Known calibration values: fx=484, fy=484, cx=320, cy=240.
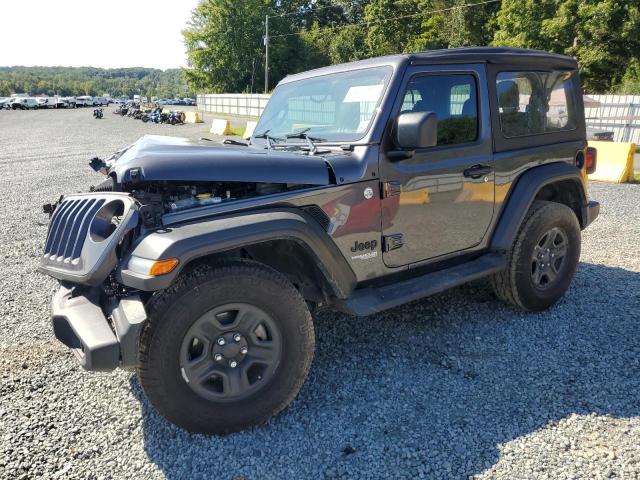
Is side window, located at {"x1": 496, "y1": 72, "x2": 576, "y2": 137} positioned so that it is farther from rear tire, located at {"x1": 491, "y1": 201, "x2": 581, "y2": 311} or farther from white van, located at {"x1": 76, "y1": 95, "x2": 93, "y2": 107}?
white van, located at {"x1": 76, "y1": 95, "x2": 93, "y2": 107}

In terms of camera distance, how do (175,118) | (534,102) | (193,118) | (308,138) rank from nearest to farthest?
(308,138), (534,102), (175,118), (193,118)

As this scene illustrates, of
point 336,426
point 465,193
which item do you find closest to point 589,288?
point 465,193

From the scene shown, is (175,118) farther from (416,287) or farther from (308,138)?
(416,287)

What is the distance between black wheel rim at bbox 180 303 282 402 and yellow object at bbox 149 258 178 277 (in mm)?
333

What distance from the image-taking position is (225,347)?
8.40ft

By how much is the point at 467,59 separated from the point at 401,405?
2431 millimetres

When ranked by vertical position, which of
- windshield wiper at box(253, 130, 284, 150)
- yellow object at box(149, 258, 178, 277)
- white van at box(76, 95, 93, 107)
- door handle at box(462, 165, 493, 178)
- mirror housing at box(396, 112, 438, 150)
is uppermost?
white van at box(76, 95, 93, 107)

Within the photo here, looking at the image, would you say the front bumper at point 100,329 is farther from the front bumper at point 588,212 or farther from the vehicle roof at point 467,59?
the front bumper at point 588,212

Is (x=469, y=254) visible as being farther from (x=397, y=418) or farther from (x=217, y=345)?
(x=217, y=345)

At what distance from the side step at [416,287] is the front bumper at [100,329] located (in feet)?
4.05

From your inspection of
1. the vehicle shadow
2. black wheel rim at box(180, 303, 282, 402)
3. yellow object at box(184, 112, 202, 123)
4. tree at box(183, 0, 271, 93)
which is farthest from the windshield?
tree at box(183, 0, 271, 93)

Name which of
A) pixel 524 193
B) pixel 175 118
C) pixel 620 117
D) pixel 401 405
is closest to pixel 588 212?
pixel 524 193

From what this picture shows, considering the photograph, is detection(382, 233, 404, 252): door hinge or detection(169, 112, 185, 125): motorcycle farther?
detection(169, 112, 185, 125): motorcycle

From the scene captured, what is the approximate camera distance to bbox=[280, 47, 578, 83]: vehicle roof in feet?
10.6
